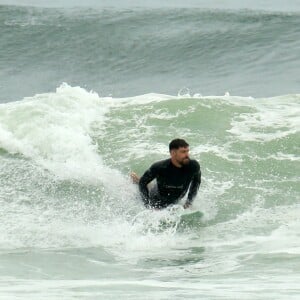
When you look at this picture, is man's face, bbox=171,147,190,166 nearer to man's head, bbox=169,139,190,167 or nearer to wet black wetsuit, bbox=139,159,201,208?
man's head, bbox=169,139,190,167

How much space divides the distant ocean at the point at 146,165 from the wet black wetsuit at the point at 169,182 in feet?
0.59

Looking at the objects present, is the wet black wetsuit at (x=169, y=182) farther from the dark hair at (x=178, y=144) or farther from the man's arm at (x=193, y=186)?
the dark hair at (x=178, y=144)

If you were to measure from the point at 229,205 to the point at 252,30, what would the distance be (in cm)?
1581

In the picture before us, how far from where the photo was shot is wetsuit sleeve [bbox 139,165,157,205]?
481 inches

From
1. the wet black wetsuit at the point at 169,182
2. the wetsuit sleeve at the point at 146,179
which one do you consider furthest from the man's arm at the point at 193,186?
the wetsuit sleeve at the point at 146,179

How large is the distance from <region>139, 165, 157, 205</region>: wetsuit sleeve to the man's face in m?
0.41

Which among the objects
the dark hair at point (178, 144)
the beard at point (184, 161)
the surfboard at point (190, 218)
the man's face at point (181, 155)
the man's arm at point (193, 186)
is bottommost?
the surfboard at point (190, 218)

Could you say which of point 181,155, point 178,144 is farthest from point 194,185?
point 178,144

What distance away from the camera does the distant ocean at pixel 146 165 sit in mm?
10062

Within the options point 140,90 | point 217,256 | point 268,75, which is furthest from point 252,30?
point 217,256

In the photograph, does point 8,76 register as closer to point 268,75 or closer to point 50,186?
point 268,75

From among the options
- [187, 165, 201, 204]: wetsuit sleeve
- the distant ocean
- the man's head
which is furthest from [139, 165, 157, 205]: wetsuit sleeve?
[187, 165, 201, 204]: wetsuit sleeve

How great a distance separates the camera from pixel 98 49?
27875 millimetres

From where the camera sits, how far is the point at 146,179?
1222 centimetres
